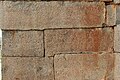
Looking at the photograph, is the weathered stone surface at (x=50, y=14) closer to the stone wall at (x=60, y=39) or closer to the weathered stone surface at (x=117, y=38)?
the stone wall at (x=60, y=39)

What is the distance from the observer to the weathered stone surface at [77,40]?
2.87 metres

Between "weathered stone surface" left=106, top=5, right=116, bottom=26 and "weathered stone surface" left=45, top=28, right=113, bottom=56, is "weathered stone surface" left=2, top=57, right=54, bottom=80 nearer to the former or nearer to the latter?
"weathered stone surface" left=45, top=28, right=113, bottom=56

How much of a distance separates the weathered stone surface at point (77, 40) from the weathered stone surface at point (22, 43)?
10 cm

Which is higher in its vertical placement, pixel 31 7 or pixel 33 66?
pixel 31 7

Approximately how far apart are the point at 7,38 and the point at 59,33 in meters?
0.63

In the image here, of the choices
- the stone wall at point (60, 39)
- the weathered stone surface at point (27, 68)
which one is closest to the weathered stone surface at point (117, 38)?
the stone wall at point (60, 39)

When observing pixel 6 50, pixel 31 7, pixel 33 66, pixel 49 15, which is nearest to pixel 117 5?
pixel 49 15

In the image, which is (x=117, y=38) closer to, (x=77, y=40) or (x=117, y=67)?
(x=117, y=67)

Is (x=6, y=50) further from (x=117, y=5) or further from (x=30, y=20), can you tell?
(x=117, y=5)

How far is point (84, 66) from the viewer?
2910 millimetres

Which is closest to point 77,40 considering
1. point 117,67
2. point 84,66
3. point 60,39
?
point 60,39

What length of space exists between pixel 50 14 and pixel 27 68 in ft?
2.35

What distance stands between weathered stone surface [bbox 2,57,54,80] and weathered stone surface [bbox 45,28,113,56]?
151 millimetres

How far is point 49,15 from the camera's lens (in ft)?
9.25
